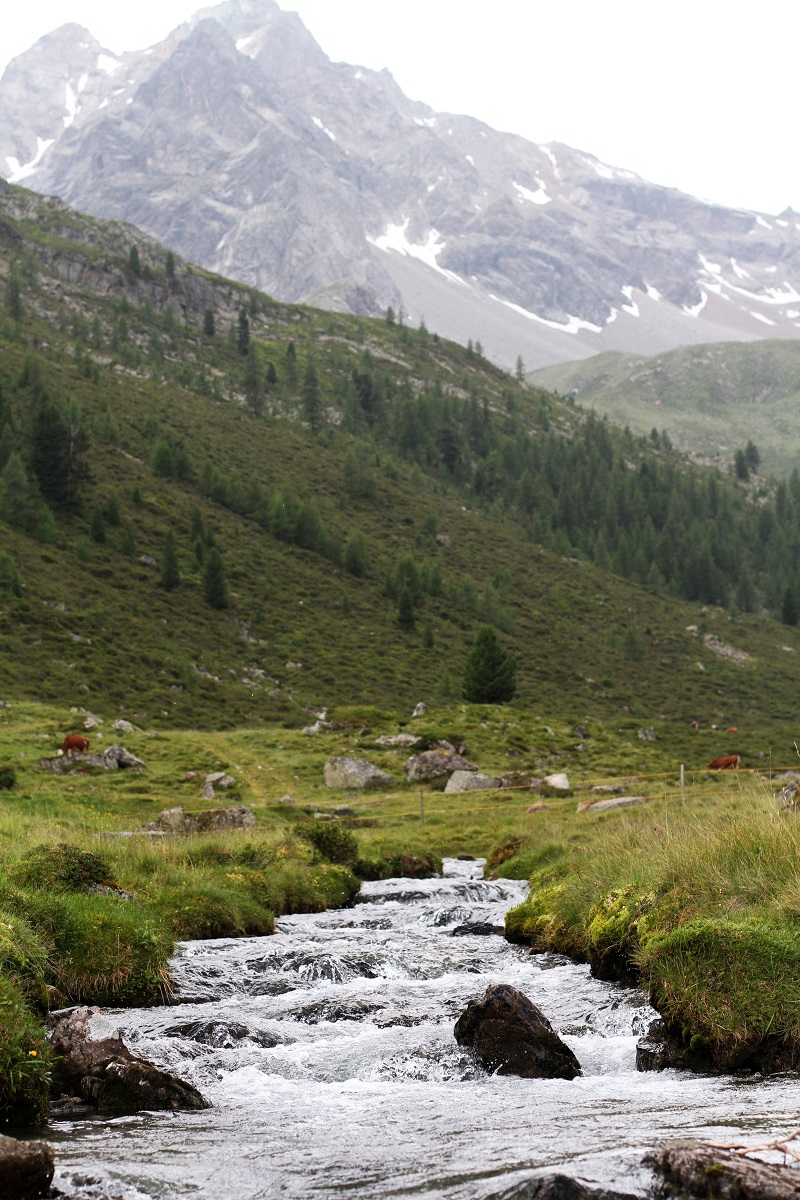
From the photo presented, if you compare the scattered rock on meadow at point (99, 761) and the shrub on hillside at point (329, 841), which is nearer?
the shrub on hillside at point (329, 841)

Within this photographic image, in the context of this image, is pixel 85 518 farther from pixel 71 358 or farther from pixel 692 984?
pixel 692 984

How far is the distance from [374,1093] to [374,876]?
60.1ft

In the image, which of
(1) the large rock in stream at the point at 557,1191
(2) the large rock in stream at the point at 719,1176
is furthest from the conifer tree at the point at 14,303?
(2) the large rock in stream at the point at 719,1176

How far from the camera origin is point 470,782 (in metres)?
47.0

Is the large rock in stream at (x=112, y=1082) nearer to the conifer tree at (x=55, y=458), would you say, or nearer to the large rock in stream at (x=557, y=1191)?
the large rock in stream at (x=557, y=1191)

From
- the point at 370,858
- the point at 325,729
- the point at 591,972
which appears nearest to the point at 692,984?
the point at 591,972

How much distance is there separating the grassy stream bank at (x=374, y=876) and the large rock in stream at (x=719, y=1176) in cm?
431

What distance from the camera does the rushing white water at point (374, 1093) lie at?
7539 millimetres

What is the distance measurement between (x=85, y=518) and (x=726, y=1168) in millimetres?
102139

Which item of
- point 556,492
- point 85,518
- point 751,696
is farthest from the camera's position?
point 556,492

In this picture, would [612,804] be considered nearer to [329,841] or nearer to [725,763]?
[329,841]

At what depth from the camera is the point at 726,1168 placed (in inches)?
251

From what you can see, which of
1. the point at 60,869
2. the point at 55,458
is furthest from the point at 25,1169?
the point at 55,458

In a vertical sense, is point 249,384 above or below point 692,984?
above
